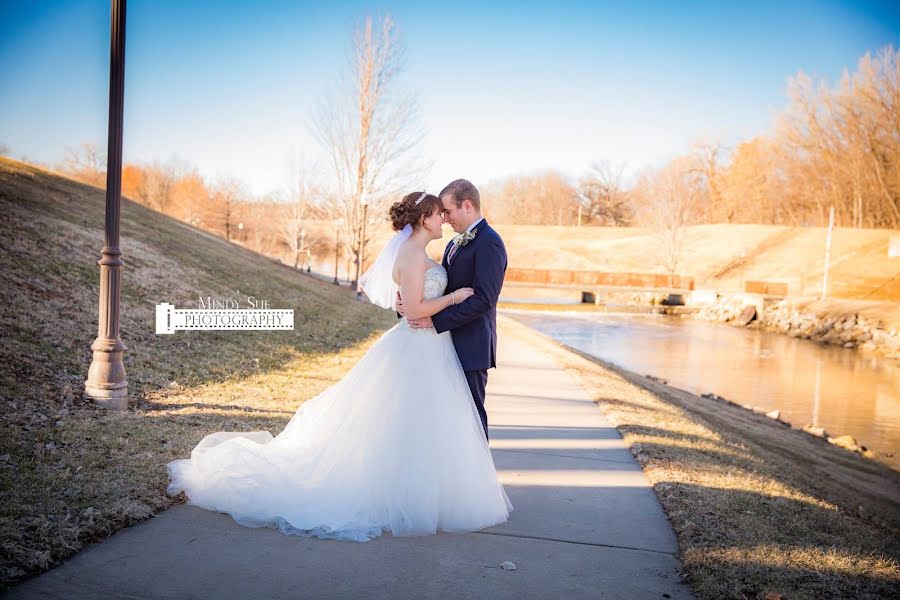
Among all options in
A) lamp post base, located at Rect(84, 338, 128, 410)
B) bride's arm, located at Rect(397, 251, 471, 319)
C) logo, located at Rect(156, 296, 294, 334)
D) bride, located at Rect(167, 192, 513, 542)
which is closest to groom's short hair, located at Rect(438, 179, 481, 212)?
bride, located at Rect(167, 192, 513, 542)

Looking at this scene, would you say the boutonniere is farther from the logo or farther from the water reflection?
the water reflection

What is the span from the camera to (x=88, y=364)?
8.19 meters

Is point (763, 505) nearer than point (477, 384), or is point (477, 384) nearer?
point (477, 384)

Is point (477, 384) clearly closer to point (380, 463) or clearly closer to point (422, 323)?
point (422, 323)

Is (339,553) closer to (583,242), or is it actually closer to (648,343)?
(648,343)

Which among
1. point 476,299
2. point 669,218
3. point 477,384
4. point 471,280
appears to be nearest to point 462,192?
point 471,280

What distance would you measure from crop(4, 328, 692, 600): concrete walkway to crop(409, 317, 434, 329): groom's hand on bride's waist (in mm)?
1452

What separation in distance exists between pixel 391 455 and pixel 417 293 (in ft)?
3.77

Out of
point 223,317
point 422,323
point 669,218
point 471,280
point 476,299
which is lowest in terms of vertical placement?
point 223,317

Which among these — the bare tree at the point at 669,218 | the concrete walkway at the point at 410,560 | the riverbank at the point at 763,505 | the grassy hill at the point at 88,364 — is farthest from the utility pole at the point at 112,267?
the bare tree at the point at 669,218

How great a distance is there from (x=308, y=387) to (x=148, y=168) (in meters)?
71.8

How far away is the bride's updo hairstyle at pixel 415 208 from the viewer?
4.81 meters

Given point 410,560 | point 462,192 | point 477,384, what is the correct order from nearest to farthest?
point 410,560 < point 462,192 < point 477,384

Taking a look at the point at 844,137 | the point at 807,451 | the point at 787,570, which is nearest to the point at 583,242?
the point at 844,137
